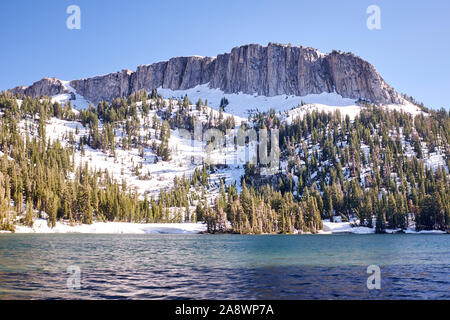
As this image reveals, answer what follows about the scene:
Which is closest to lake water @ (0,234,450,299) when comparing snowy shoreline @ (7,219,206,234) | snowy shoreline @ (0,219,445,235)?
snowy shoreline @ (7,219,206,234)

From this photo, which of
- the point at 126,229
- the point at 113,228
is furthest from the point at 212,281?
the point at 113,228

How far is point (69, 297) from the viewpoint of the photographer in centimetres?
2648

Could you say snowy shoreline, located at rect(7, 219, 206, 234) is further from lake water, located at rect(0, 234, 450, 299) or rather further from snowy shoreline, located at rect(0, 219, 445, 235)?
lake water, located at rect(0, 234, 450, 299)

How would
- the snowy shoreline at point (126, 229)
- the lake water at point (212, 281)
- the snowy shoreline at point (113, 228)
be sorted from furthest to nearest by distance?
1. the snowy shoreline at point (126, 229)
2. the snowy shoreline at point (113, 228)
3. the lake water at point (212, 281)

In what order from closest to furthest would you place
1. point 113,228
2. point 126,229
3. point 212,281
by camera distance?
point 212,281, point 113,228, point 126,229

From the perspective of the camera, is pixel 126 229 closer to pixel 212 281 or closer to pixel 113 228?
pixel 113 228

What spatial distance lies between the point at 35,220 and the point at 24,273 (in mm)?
131587

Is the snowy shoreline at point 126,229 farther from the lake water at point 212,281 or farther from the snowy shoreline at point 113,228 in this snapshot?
the lake water at point 212,281

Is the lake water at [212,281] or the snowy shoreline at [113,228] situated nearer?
the lake water at [212,281]

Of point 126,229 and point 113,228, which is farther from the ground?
point 113,228

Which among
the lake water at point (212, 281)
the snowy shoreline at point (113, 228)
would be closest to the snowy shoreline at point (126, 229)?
the snowy shoreline at point (113, 228)

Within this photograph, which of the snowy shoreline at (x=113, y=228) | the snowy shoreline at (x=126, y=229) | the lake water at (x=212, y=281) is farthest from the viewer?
the snowy shoreline at (x=126, y=229)

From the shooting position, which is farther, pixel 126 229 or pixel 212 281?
pixel 126 229
